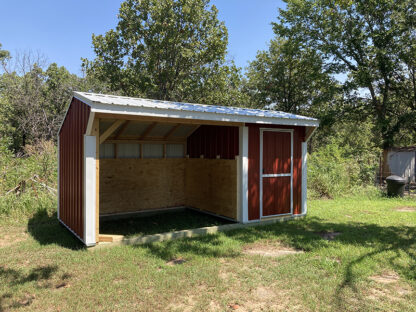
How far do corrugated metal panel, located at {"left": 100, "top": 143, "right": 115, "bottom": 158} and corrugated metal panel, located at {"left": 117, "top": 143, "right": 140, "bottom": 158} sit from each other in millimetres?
177

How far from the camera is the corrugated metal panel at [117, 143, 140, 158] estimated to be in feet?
26.0

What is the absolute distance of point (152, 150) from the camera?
8.42 meters

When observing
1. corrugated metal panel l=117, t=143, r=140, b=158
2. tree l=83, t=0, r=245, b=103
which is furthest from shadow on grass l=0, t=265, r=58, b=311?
tree l=83, t=0, r=245, b=103

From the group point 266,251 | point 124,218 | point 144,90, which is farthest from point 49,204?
point 144,90

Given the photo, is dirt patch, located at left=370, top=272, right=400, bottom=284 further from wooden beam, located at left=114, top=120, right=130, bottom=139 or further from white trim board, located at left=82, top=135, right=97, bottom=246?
wooden beam, located at left=114, top=120, right=130, bottom=139

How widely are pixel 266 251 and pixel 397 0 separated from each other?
55.4ft

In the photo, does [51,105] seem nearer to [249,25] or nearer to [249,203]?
[249,25]

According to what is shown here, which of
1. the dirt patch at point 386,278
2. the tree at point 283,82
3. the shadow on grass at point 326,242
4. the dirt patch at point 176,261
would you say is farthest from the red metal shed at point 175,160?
the tree at point 283,82

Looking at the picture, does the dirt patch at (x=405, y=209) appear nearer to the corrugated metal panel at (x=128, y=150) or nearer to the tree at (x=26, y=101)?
the corrugated metal panel at (x=128, y=150)

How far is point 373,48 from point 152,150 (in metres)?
13.8

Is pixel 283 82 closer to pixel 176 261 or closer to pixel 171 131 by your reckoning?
pixel 171 131

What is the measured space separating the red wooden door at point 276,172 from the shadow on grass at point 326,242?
481mm

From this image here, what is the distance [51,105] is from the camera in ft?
63.7

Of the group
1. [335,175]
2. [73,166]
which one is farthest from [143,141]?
[335,175]
